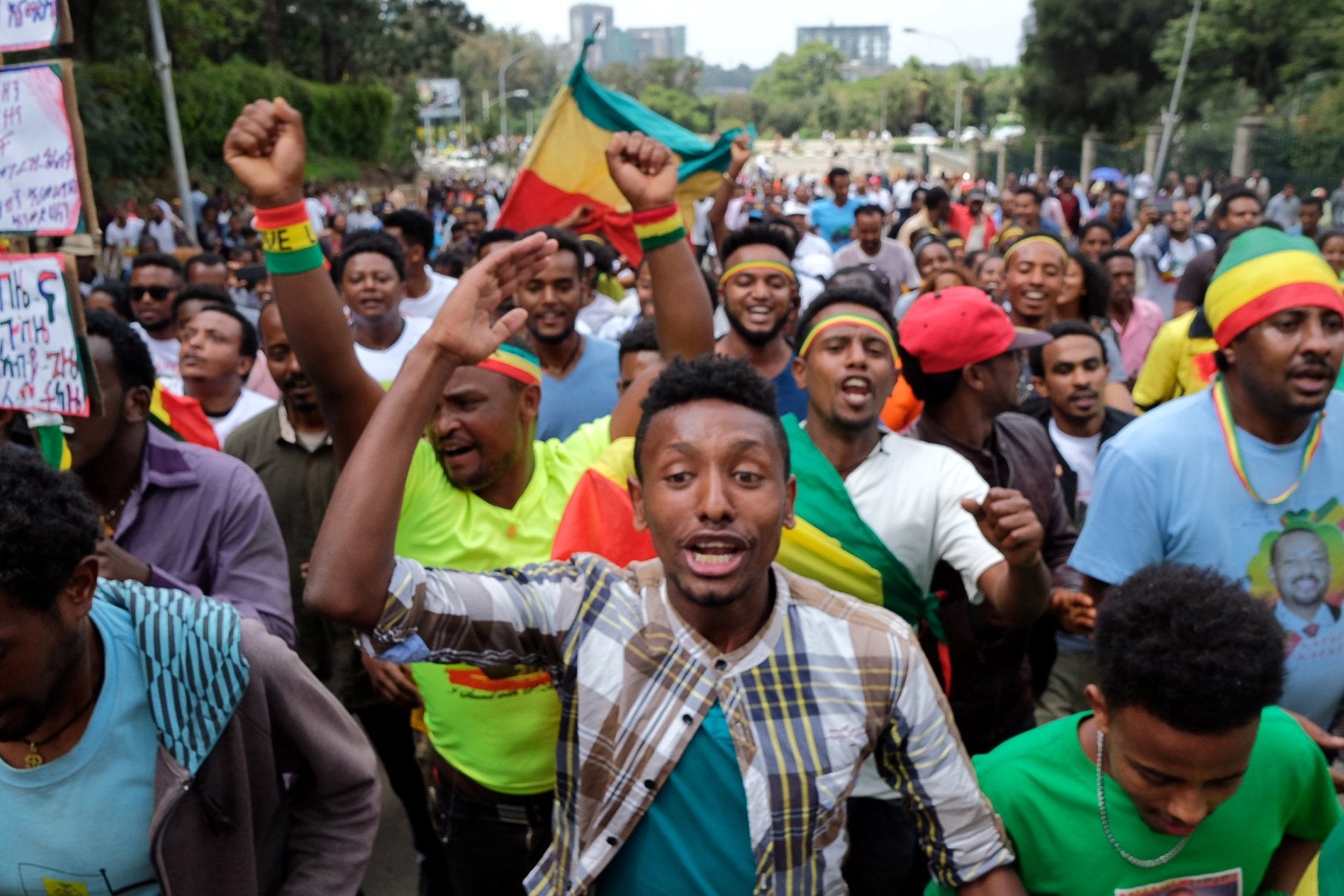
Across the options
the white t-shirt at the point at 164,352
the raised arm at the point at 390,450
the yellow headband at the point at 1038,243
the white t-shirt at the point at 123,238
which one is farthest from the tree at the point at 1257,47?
the raised arm at the point at 390,450

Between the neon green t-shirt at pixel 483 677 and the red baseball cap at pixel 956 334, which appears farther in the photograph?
the red baseball cap at pixel 956 334

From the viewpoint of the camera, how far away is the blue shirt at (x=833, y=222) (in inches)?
471

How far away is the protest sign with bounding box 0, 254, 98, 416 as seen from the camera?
285cm

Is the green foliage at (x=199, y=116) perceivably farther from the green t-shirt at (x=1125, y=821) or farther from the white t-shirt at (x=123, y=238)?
the green t-shirt at (x=1125, y=821)

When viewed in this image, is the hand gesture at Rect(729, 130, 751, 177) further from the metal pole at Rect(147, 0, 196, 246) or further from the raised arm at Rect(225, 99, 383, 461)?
the metal pole at Rect(147, 0, 196, 246)

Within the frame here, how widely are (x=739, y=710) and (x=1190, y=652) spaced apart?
79 cm

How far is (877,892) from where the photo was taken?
2.74 meters

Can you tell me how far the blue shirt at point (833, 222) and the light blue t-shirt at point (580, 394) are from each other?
277 inches

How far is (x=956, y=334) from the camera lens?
3.56 m

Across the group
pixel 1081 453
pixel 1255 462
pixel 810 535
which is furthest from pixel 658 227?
pixel 1081 453

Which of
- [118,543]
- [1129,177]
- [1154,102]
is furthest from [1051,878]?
A: [1154,102]

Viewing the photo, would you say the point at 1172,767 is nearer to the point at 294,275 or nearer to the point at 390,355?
the point at 294,275

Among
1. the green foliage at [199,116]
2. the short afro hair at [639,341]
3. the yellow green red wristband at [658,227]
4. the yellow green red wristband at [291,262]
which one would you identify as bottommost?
the short afro hair at [639,341]

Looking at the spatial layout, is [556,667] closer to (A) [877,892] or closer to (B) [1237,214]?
(A) [877,892]
